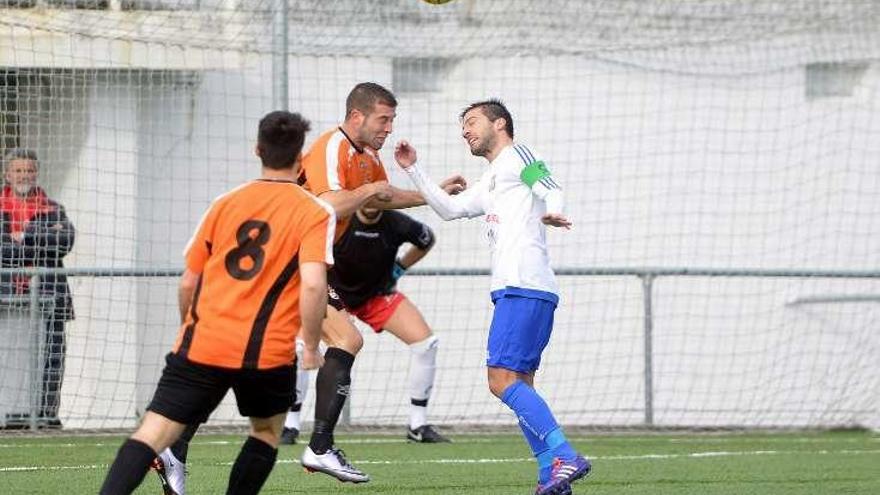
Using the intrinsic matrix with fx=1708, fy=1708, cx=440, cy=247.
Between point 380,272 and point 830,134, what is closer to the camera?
point 380,272

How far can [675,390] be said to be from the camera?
15336mm

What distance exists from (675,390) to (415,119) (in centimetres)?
338

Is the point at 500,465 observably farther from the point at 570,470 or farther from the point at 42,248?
the point at 42,248

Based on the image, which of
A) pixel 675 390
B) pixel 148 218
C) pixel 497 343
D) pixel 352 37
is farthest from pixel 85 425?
pixel 497 343

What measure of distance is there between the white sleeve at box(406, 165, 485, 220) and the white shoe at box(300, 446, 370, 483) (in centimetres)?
137

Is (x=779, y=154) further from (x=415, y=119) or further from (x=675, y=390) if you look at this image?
(x=415, y=119)

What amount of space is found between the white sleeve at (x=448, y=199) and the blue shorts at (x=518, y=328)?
0.52 meters

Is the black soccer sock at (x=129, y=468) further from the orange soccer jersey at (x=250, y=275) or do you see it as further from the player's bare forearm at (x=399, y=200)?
the player's bare forearm at (x=399, y=200)

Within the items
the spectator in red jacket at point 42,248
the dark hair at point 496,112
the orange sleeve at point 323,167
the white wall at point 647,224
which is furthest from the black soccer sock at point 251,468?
the white wall at point 647,224

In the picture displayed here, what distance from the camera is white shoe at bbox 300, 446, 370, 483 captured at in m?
8.70

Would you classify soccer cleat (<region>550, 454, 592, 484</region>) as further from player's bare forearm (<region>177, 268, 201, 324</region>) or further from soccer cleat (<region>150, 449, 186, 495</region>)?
player's bare forearm (<region>177, 268, 201, 324</region>)

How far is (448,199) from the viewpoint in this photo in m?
8.70

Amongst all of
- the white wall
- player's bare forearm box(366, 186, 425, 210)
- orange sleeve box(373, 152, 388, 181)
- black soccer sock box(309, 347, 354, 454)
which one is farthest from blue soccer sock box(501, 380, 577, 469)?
the white wall

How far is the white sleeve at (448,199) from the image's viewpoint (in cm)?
864
